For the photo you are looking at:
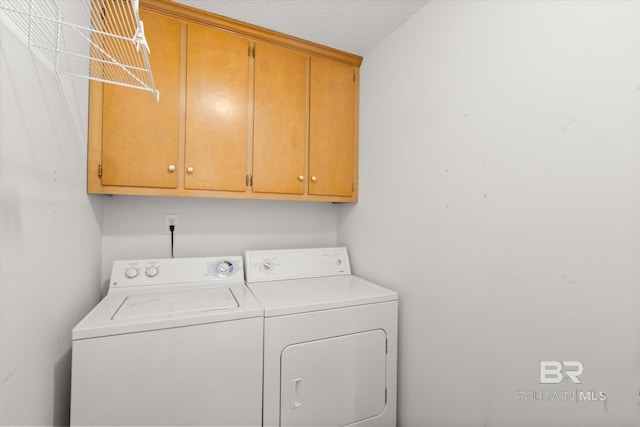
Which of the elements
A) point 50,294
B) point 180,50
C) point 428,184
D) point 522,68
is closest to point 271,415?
point 50,294

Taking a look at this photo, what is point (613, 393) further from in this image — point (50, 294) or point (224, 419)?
point (50, 294)

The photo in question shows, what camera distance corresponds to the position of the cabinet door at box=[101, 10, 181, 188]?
141 centimetres

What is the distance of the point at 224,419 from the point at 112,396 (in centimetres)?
44

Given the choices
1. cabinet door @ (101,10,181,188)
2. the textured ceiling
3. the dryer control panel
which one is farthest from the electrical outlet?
the textured ceiling

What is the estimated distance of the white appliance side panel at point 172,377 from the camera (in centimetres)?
102

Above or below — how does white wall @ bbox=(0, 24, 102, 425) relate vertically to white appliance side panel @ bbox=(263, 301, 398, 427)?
above

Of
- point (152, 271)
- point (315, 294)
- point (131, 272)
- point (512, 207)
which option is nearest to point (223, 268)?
point (152, 271)

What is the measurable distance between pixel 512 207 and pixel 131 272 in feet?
6.15

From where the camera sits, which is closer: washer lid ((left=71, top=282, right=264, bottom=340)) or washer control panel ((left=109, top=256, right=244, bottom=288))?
washer lid ((left=71, top=282, right=264, bottom=340))

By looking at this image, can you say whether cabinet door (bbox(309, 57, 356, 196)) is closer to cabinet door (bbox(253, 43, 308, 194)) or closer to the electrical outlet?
cabinet door (bbox(253, 43, 308, 194))

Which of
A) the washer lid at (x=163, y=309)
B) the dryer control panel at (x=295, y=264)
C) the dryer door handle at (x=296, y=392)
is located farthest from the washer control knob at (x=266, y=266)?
the dryer door handle at (x=296, y=392)

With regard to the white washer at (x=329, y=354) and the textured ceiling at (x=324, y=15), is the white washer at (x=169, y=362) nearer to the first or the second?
the white washer at (x=329, y=354)

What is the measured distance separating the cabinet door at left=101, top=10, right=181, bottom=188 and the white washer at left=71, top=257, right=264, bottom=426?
2.09 ft

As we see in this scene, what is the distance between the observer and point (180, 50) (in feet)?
5.02
